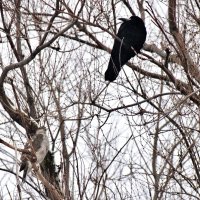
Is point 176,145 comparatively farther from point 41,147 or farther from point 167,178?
point 41,147

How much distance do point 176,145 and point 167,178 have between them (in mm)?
417

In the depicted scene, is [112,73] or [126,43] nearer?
[112,73]

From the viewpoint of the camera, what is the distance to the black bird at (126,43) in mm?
6352

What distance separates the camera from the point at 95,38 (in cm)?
619

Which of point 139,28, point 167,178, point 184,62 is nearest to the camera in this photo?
point 184,62

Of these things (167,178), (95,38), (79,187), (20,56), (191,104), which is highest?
(20,56)

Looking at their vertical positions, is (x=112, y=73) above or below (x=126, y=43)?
below

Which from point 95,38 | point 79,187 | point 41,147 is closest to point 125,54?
point 95,38

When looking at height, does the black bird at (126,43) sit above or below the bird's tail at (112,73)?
above

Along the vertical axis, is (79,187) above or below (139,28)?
below

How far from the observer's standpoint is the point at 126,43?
6863 mm

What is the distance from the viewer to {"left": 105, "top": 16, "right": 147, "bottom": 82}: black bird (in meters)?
6.35

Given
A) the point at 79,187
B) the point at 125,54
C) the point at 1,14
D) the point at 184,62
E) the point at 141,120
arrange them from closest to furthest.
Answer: the point at 79,187, the point at 184,62, the point at 141,120, the point at 1,14, the point at 125,54

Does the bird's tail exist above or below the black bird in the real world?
below
